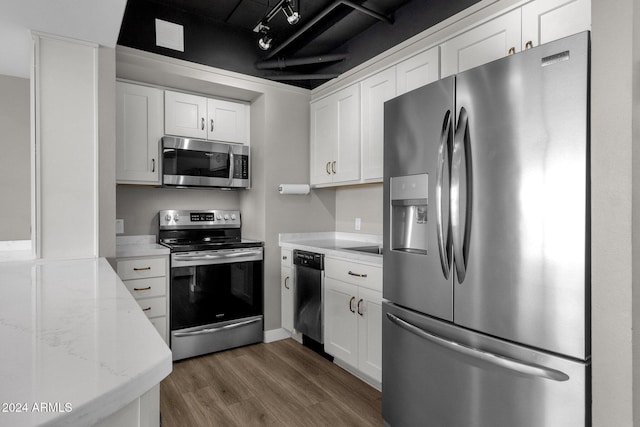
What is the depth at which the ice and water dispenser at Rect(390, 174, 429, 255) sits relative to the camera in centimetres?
175

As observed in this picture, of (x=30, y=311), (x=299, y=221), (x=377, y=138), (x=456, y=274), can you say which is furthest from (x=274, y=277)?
(x=30, y=311)

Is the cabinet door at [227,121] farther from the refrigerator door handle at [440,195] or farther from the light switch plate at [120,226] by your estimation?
the refrigerator door handle at [440,195]

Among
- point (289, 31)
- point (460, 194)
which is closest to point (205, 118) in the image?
point (289, 31)

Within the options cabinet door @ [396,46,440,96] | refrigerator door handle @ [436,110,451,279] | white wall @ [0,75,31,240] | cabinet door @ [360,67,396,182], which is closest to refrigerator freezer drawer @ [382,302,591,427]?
refrigerator door handle @ [436,110,451,279]

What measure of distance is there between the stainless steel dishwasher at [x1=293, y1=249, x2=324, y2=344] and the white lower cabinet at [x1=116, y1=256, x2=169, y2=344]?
1091 millimetres

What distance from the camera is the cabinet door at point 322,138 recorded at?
10.7 feet

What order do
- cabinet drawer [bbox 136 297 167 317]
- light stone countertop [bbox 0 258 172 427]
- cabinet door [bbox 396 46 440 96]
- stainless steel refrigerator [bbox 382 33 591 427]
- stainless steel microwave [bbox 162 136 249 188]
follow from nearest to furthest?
light stone countertop [bbox 0 258 172 427]
stainless steel refrigerator [bbox 382 33 591 427]
cabinet door [bbox 396 46 440 96]
cabinet drawer [bbox 136 297 167 317]
stainless steel microwave [bbox 162 136 249 188]

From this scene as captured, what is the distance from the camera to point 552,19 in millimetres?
1692

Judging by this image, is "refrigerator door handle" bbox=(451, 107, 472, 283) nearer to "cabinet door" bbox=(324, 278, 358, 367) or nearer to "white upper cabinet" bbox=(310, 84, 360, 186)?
"cabinet door" bbox=(324, 278, 358, 367)

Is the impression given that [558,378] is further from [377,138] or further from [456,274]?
[377,138]

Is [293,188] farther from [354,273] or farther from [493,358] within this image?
[493,358]

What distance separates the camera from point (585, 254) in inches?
45.4

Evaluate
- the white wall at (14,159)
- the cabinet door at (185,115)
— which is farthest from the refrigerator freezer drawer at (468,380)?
the cabinet door at (185,115)

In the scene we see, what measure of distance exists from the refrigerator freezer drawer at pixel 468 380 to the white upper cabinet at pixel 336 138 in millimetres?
1460
